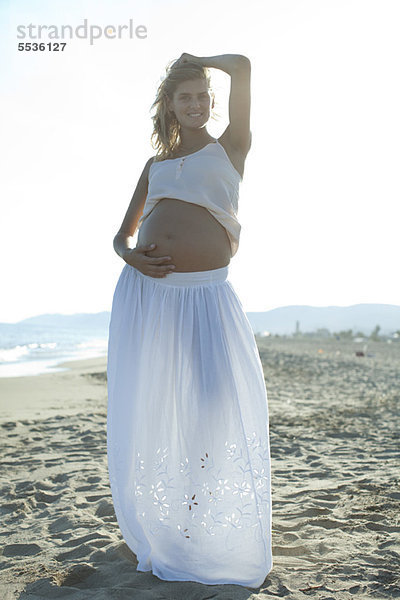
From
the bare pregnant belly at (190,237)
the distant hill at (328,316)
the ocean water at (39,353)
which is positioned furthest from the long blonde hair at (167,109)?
the distant hill at (328,316)

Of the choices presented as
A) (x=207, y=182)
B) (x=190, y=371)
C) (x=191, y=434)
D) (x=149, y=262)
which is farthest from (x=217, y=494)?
(x=207, y=182)

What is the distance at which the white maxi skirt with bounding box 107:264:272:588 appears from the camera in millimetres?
2148

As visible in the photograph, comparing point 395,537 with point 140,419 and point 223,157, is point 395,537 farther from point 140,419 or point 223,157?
point 223,157

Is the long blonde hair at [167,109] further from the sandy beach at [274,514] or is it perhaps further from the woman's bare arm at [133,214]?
the sandy beach at [274,514]

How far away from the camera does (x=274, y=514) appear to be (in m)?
3.00

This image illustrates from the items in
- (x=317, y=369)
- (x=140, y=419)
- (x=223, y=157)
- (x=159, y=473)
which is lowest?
(x=317, y=369)

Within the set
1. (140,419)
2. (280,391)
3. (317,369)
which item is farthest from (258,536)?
(317,369)

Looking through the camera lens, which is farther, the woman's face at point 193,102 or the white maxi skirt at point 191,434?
the woman's face at point 193,102

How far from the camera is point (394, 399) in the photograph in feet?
26.7

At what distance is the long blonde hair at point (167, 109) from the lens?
236cm

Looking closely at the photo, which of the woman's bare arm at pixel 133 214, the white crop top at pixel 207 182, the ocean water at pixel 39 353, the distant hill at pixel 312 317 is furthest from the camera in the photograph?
the distant hill at pixel 312 317

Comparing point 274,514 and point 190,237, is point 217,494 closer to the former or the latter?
point 274,514

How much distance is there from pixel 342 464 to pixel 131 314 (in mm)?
2585

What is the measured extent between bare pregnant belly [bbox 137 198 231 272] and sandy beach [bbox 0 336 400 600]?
4.59ft
